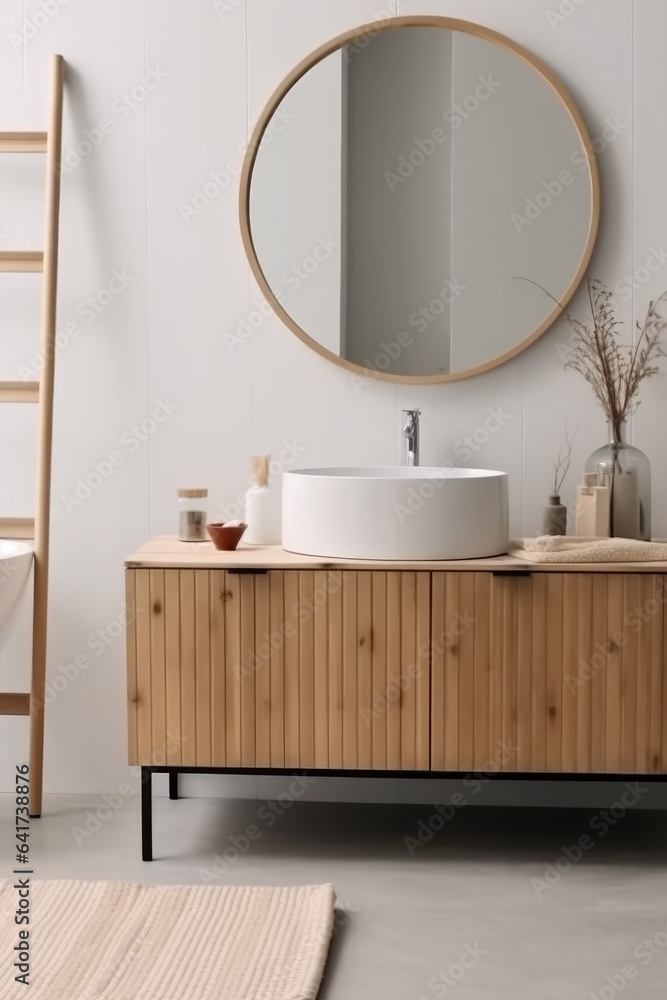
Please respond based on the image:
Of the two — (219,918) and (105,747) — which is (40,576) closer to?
(105,747)

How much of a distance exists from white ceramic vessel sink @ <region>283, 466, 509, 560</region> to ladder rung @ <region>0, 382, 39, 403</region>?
76cm

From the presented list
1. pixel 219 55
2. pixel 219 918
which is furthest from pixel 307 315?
pixel 219 918

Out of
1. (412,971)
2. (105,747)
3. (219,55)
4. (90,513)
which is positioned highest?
(219,55)

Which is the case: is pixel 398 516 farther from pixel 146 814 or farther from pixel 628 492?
pixel 146 814

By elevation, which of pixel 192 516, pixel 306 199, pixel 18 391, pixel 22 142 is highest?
pixel 22 142

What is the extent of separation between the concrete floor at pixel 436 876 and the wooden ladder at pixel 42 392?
0.86 ft

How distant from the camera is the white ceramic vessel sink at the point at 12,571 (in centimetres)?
245

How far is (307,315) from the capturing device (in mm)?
2730

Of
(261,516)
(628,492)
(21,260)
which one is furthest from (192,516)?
(628,492)

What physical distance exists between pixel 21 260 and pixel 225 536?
0.88 metres

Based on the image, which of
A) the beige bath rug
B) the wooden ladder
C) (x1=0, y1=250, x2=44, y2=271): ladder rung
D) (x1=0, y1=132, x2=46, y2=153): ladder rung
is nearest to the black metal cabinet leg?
the beige bath rug

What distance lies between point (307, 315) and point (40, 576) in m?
0.91

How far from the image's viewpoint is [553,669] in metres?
2.30

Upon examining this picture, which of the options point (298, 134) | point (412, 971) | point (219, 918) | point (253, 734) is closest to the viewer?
point (412, 971)
